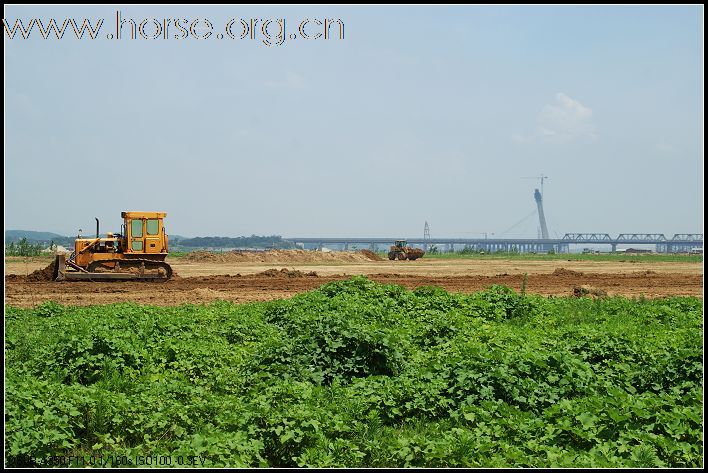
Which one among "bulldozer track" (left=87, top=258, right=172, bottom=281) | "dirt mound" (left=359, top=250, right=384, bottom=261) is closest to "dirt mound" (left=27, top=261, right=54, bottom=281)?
"bulldozer track" (left=87, top=258, right=172, bottom=281)

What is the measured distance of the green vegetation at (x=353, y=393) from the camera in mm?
7914

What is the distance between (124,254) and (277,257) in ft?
117

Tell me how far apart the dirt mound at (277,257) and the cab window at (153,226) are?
102ft

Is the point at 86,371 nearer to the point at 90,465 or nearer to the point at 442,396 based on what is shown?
the point at 90,465

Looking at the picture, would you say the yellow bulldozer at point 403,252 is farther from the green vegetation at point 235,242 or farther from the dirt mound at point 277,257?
the green vegetation at point 235,242

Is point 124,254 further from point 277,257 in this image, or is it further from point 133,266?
point 277,257

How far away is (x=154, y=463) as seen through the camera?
24.6ft

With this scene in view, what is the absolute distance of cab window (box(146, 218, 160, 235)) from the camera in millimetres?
30475

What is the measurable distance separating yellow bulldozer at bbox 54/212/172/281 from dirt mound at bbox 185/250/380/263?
30168mm

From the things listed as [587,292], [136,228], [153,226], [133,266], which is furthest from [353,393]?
[133,266]

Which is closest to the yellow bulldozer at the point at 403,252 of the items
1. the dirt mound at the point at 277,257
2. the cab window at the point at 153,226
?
the dirt mound at the point at 277,257

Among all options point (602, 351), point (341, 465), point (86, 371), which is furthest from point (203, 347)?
point (602, 351)

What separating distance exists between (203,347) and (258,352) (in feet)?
3.66

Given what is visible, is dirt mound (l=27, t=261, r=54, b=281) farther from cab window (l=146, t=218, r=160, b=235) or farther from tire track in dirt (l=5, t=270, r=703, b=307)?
cab window (l=146, t=218, r=160, b=235)
